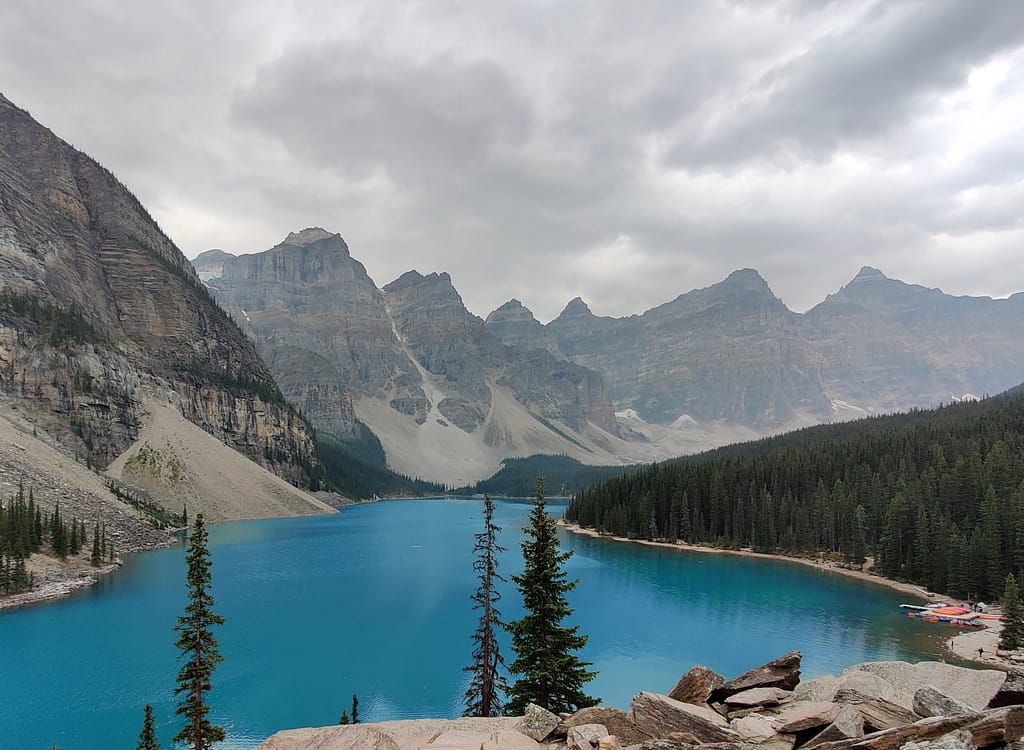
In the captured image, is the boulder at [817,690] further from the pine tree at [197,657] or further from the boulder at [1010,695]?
the pine tree at [197,657]

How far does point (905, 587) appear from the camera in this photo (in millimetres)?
64812

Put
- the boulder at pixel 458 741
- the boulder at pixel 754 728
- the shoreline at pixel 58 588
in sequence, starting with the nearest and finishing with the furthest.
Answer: the boulder at pixel 754 728
the boulder at pixel 458 741
the shoreline at pixel 58 588

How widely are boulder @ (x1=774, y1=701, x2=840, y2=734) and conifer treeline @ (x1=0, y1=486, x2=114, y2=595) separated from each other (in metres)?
66.1

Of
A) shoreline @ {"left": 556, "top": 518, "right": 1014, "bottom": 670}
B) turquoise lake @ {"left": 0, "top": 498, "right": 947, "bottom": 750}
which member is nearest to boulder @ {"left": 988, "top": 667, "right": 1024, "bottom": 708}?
turquoise lake @ {"left": 0, "top": 498, "right": 947, "bottom": 750}

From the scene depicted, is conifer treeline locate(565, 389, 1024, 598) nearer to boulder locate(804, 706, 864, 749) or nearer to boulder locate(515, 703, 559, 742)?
boulder locate(804, 706, 864, 749)

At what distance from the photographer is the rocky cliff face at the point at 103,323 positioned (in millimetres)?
112188

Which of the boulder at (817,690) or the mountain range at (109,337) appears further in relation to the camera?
the mountain range at (109,337)

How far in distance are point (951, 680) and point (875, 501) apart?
67.2 m

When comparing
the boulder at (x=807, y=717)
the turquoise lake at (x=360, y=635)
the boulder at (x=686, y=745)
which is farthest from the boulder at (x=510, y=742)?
the turquoise lake at (x=360, y=635)

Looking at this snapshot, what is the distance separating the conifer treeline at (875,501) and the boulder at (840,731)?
2358 inches

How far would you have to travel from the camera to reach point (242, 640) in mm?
42281

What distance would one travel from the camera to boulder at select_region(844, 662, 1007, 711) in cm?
1595

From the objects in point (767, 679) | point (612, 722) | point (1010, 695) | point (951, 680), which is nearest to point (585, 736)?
point (612, 722)

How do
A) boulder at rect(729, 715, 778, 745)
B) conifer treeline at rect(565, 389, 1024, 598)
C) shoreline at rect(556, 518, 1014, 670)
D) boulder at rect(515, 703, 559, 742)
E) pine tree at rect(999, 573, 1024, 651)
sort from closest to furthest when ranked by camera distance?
boulder at rect(729, 715, 778, 745) → boulder at rect(515, 703, 559, 742) → pine tree at rect(999, 573, 1024, 651) → shoreline at rect(556, 518, 1014, 670) → conifer treeline at rect(565, 389, 1024, 598)
